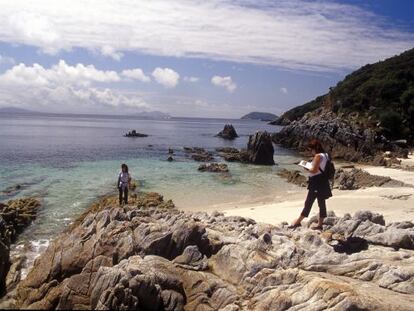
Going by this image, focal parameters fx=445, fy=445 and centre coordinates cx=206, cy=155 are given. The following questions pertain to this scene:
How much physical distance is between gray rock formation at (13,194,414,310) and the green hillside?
5659cm

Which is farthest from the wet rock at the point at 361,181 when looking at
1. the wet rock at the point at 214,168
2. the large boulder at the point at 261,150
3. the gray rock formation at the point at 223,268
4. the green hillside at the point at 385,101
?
the green hillside at the point at 385,101

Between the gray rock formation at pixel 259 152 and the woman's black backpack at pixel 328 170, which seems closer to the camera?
the woman's black backpack at pixel 328 170

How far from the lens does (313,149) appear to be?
14.2 meters

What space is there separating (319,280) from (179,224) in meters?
5.11

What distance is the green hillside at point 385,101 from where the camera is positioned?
67.9m

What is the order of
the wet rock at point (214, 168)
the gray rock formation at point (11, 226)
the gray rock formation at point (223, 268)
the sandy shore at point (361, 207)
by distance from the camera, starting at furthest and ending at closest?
the wet rock at point (214, 168)
the sandy shore at point (361, 207)
the gray rock formation at point (11, 226)
the gray rock formation at point (223, 268)

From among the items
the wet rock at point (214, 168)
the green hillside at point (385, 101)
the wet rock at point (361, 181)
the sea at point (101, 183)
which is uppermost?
the green hillside at point (385, 101)

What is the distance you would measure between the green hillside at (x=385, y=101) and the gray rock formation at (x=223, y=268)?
56.6 m

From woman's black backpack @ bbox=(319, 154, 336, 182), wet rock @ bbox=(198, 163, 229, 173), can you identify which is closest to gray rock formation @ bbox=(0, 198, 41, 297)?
woman's black backpack @ bbox=(319, 154, 336, 182)

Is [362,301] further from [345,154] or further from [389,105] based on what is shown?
[389,105]

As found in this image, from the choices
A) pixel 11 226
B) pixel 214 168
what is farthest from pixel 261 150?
pixel 11 226

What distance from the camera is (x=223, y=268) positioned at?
507 inches

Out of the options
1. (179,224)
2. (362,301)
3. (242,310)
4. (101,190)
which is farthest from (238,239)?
(101,190)

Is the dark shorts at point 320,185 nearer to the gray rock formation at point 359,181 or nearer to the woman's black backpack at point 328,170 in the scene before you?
the woman's black backpack at point 328,170
